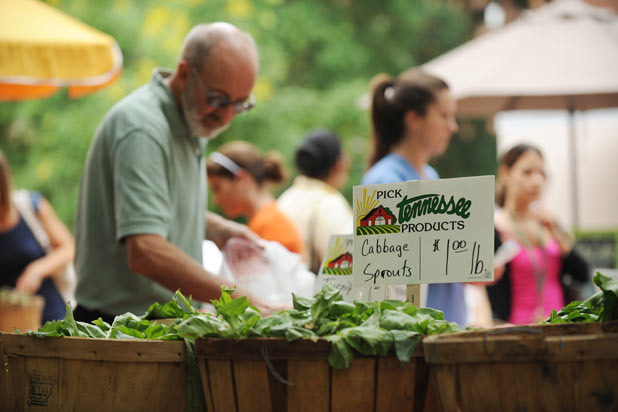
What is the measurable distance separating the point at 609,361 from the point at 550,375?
4.3 inches

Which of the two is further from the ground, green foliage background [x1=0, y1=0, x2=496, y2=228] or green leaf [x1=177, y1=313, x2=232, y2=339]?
green foliage background [x1=0, y1=0, x2=496, y2=228]

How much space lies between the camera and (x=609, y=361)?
1453 millimetres

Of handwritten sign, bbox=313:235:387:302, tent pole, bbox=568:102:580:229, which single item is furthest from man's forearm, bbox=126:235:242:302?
tent pole, bbox=568:102:580:229

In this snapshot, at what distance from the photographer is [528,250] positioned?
470 cm

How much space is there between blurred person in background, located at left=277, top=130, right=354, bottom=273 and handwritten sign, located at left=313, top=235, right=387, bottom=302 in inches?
94.1

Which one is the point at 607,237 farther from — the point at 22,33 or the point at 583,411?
the point at 583,411

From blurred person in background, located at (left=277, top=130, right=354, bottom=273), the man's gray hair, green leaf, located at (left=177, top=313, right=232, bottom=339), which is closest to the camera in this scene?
green leaf, located at (left=177, top=313, right=232, bottom=339)

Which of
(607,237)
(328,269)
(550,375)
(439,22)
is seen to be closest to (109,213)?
(328,269)

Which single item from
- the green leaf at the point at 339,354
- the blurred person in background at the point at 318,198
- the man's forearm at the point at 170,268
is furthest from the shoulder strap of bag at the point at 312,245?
the green leaf at the point at 339,354

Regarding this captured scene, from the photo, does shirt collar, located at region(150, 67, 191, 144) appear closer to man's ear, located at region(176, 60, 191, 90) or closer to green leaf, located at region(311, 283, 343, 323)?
man's ear, located at region(176, 60, 191, 90)

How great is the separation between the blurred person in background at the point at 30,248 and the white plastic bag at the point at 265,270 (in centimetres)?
178

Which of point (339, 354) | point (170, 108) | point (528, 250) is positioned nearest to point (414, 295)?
point (339, 354)

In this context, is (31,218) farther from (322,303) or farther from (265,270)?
(322,303)

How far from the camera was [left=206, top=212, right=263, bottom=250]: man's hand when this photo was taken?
10.7ft
